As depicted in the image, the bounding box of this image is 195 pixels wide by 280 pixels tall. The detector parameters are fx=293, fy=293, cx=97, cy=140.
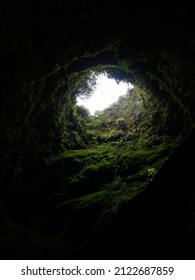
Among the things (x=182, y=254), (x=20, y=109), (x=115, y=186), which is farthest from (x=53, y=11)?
(x=115, y=186)

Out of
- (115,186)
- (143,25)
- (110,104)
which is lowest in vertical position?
(115,186)

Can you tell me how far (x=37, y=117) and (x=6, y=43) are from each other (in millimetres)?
6572

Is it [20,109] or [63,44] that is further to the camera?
[20,109]

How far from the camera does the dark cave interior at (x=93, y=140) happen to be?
5445mm

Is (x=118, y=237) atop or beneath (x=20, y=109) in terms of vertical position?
beneath

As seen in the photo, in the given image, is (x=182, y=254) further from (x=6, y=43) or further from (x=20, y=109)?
(x=20, y=109)

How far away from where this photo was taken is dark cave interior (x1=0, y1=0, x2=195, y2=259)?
5.45m

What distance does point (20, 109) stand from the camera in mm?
10500

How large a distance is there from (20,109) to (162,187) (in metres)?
6.67

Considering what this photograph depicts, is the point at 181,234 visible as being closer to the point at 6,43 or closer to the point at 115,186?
the point at 6,43

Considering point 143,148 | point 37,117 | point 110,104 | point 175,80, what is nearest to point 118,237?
point 175,80

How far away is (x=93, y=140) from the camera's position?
1828 centimetres

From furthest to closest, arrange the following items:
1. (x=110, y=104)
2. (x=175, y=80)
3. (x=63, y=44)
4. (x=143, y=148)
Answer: (x=110, y=104) < (x=143, y=148) < (x=175, y=80) < (x=63, y=44)

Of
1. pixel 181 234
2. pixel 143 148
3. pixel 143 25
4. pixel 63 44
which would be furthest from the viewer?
pixel 143 148
